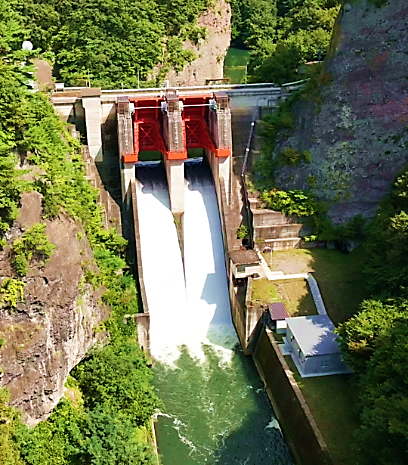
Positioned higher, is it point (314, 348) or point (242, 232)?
point (242, 232)

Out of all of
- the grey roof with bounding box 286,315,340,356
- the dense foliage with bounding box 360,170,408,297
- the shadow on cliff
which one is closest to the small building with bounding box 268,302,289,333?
the grey roof with bounding box 286,315,340,356

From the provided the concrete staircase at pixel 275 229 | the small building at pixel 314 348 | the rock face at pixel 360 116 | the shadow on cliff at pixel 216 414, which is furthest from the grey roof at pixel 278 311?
the rock face at pixel 360 116

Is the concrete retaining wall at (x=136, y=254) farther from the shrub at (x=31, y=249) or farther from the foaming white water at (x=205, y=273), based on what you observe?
the shrub at (x=31, y=249)

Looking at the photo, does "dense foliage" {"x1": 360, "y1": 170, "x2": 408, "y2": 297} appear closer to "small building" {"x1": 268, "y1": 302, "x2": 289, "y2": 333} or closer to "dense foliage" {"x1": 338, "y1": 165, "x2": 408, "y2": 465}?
"dense foliage" {"x1": 338, "y1": 165, "x2": 408, "y2": 465}

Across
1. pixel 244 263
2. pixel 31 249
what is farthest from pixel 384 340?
pixel 31 249

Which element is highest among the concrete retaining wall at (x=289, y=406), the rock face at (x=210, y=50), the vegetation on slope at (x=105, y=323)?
the rock face at (x=210, y=50)

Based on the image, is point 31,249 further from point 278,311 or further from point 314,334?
point 314,334

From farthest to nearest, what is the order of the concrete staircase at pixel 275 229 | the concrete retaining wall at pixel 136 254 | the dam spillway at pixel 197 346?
the concrete staircase at pixel 275 229, the concrete retaining wall at pixel 136 254, the dam spillway at pixel 197 346
